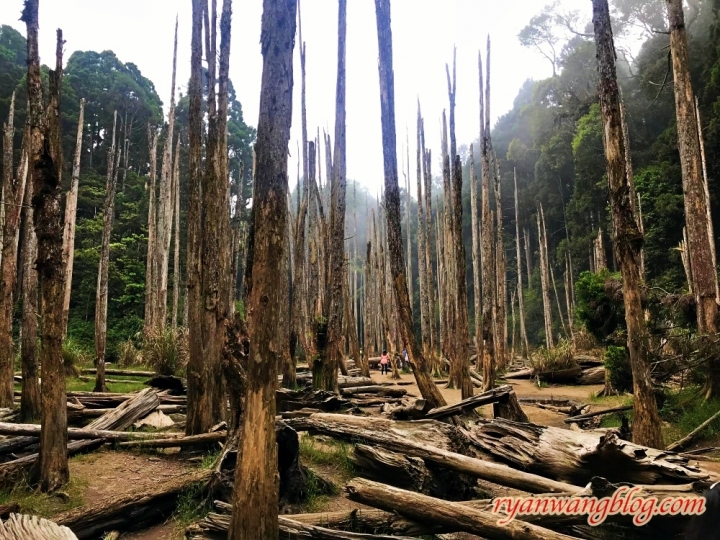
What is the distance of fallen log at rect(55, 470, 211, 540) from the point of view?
363 centimetres

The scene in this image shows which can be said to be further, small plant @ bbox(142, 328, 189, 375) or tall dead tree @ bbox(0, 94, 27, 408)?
small plant @ bbox(142, 328, 189, 375)

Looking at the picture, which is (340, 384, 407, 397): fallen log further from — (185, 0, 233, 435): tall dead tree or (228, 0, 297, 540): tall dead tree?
(228, 0, 297, 540): tall dead tree

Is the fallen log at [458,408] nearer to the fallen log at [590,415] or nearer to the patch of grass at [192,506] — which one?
the fallen log at [590,415]

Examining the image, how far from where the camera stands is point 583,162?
908 inches

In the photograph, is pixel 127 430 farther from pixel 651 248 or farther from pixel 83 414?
pixel 651 248

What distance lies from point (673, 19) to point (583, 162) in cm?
1651

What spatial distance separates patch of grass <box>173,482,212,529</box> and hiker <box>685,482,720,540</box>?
3499mm

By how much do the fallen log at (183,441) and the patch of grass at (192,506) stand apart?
1339mm

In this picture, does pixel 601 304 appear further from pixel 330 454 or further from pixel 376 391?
pixel 330 454

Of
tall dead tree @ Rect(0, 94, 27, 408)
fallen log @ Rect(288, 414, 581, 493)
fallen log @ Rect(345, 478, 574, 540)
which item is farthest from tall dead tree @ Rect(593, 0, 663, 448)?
tall dead tree @ Rect(0, 94, 27, 408)

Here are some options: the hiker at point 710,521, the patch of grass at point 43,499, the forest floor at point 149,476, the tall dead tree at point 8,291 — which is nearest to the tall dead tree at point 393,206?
the forest floor at point 149,476

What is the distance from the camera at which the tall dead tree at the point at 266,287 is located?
291 centimetres

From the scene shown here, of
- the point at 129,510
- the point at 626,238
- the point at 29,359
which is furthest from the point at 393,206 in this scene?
the point at 29,359

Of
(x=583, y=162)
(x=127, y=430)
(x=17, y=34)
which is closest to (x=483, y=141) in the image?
(x=127, y=430)
